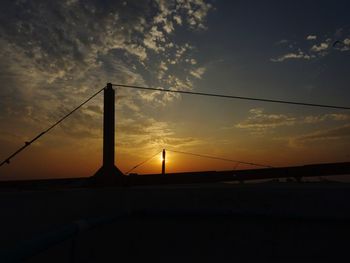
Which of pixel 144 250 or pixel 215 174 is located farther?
pixel 215 174

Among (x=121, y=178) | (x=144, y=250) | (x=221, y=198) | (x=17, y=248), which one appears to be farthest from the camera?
(x=121, y=178)

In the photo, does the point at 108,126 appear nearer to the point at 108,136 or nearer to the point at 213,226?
the point at 108,136

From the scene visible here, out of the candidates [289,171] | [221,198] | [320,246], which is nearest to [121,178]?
[221,198]

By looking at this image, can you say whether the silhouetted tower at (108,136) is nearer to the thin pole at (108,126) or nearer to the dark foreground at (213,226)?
the thin pole at (108,126)

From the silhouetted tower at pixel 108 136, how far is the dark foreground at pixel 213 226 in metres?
0.73

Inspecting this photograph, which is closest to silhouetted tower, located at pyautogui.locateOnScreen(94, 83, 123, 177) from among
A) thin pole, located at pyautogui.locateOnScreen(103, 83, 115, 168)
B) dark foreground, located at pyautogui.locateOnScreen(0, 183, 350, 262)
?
thin pole, located at pyautogui.locateOnScreen(103, 83, 115, 168)

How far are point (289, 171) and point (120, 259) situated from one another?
3448 millimetres

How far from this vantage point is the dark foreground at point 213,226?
5.75 m

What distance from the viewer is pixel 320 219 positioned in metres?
→ 6.06

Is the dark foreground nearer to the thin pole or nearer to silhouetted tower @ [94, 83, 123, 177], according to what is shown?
silhouetted tower @ [94, 83, 123, 177]

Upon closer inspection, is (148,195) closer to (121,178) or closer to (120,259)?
(121,178)

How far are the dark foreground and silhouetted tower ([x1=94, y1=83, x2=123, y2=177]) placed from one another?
0.73 m

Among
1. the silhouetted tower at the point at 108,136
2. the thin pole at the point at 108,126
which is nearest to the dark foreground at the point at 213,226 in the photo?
the silhouetted tower at the point at 108,136

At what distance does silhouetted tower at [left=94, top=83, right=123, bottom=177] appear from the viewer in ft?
23.9
